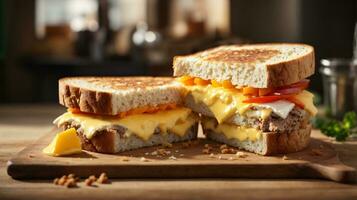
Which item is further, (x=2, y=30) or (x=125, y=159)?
(x=2, y=30)

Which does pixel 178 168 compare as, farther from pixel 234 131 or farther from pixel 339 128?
pixel 339 128

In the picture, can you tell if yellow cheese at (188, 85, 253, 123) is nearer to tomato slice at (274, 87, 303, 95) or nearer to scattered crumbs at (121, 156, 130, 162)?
tomato slice at (274, 87, 303, 95)

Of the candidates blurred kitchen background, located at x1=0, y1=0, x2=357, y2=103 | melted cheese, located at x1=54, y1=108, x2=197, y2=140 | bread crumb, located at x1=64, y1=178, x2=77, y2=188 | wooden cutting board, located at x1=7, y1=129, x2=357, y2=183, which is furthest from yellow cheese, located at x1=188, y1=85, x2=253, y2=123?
blurred kitchen background, located at x1=0, y1=0, x2=357, y2=103

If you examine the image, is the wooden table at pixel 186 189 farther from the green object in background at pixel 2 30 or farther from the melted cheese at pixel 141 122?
the green object in background at pixel 2 30

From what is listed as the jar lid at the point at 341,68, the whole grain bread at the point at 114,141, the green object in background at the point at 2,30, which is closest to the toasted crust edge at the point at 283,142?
the whole grain bread at the point at 114,141

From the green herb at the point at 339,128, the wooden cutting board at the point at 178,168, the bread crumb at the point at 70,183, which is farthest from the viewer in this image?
the green herb at the point at 339,128

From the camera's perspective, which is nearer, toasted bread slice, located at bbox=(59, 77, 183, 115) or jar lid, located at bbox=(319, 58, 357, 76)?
toasted bread slice, located at bbox=(59, 77, 183, 115)

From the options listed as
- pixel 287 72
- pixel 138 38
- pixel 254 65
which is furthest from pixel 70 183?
pixel 138 38
